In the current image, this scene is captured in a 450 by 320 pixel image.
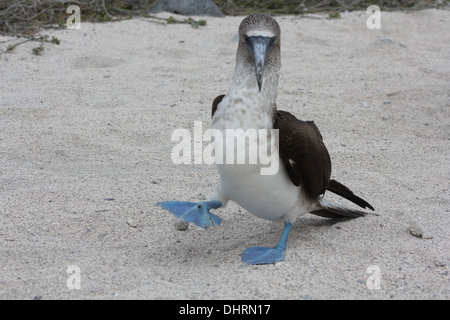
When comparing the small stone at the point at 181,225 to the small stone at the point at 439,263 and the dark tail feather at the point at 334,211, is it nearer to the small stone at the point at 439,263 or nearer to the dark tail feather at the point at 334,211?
the dark tail feather at the point at 334,211

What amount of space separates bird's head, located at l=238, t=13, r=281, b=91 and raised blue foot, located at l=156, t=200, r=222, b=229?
816 mm

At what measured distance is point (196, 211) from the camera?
346 cm

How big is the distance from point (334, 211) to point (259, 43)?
1.16 metres

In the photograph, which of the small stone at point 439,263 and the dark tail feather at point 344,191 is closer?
the small stone at point 439,263

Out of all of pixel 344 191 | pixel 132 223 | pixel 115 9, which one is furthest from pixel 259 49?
pixel 115 9

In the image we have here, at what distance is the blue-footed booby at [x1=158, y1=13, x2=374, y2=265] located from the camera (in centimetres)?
301

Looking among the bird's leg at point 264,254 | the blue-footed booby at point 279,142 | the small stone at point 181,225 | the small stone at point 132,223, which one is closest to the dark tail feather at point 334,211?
the blue-footed booby at point 279,142

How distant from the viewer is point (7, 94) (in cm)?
563

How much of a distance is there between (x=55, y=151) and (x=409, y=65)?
429 centimetres

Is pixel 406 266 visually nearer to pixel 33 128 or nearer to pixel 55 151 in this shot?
pixel 55 151

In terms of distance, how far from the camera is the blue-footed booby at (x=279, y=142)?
3008mm

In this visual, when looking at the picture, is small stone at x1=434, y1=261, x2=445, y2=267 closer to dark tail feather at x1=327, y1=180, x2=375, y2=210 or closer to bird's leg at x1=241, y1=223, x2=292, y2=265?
dark tail feather at x1=327, y1=180, x2=375, y2=210

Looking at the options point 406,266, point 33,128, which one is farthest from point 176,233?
point 33,128

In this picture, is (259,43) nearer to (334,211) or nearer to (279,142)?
(279,142)
